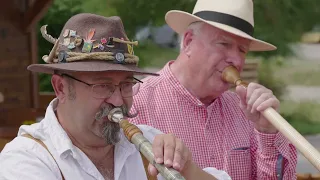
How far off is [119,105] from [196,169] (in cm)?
30

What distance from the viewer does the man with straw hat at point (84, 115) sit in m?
2.04

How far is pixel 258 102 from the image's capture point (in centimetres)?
255

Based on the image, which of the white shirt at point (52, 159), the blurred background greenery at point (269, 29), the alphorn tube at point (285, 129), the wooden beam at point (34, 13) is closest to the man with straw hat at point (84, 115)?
the white shirt at point (52, 159)

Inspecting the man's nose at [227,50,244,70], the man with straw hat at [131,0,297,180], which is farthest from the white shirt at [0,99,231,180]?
the man's nose at [227,50,244,70]

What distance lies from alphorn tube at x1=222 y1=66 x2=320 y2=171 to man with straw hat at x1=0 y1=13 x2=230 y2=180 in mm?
299

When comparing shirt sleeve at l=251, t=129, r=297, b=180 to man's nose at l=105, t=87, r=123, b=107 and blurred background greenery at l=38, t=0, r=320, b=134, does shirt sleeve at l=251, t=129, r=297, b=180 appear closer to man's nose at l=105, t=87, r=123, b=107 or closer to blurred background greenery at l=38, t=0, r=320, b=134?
man's nose at l=105, t=87, r=123, b=107

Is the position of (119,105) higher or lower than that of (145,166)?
higher

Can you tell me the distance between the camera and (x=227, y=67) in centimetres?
284

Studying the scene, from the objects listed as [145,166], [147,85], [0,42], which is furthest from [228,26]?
[0,42]

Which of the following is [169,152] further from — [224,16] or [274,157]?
[224,16]

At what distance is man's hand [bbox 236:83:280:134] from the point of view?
2.51m

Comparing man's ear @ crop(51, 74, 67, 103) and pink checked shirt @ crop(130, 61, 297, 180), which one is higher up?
man's ear @ crop(51, 74, 67, 103)

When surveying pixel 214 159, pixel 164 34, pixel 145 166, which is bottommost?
→ pixel 164 34

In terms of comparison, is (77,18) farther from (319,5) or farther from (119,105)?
(319,5)
